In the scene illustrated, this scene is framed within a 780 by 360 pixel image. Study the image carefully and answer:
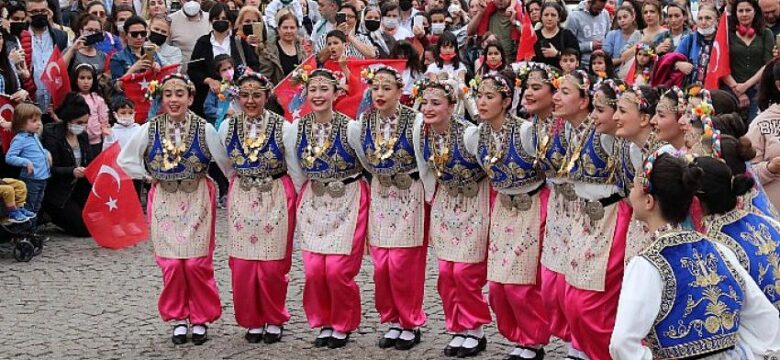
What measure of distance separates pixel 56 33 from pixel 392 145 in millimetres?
5886

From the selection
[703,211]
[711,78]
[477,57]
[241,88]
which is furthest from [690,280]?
[477,57]

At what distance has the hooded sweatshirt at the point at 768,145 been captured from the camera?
704 cm

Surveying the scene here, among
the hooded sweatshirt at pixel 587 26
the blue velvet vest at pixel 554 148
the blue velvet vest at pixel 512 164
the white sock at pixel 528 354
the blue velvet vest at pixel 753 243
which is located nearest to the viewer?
the blue velvet vest at pixel 753 243

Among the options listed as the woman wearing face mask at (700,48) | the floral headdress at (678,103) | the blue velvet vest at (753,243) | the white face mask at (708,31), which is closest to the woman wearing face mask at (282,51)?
the woman wearing face mask at (700,48)

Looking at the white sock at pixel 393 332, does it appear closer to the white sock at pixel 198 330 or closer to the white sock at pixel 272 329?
the white sock at pixel 272 329

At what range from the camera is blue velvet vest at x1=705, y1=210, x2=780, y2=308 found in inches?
187

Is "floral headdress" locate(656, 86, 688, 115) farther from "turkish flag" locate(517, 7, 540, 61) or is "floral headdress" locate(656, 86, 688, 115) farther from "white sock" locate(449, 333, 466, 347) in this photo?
"turkish flag" locate(517, 7, 540, 61)

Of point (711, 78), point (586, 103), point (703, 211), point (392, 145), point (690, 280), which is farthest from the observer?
point (711, 78)

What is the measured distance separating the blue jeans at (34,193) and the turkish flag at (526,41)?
178 inches

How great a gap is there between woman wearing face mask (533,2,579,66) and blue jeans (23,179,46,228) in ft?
15.4

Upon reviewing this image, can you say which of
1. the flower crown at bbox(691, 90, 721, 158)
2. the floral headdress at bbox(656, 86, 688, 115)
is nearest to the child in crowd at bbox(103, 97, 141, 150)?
the floral headdress at bbox(656, 86, 688, 115)

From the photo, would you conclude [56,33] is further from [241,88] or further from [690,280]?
[690,280]

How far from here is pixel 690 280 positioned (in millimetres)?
4137

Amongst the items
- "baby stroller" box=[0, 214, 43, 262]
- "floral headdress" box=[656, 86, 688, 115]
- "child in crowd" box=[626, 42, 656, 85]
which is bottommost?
"baby stroller" box=[0, 214, 43, 262]
